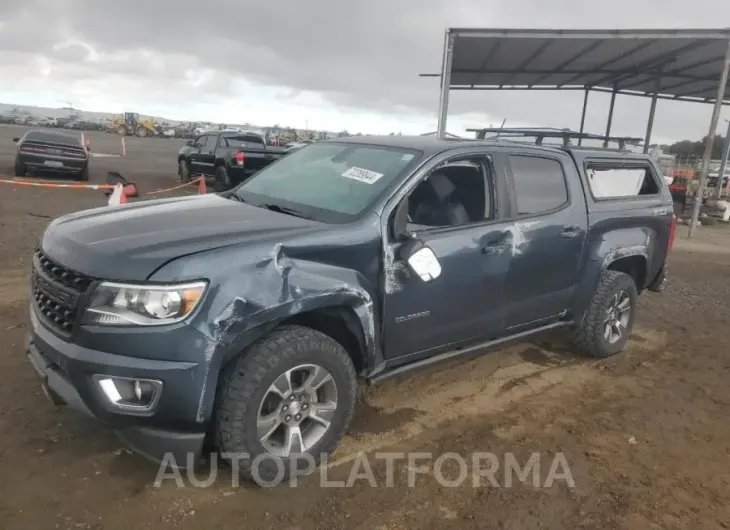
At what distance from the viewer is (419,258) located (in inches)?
131

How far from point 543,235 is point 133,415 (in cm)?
296

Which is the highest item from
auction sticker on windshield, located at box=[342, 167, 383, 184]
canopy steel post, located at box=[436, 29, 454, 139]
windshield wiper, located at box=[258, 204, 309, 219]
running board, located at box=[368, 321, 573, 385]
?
canopy steel post, located at box=[436, 29, 454, 139]

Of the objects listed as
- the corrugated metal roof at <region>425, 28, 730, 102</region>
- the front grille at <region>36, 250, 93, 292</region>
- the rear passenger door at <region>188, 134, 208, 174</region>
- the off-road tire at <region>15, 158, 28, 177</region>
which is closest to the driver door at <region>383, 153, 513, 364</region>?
the front grille at <region>36, 250, 93, 292</region>

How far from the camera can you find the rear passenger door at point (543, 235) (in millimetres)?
4074

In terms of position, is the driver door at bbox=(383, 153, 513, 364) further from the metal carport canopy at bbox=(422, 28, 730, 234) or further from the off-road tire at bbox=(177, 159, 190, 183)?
the off-road tire at bbox=(177, 159, 190, 183)

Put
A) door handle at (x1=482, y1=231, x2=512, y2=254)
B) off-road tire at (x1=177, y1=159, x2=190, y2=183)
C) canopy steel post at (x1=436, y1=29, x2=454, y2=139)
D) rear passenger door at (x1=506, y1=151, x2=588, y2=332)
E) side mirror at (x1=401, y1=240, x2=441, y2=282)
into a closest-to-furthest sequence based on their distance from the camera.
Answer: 1. side mirror at (x1=401, y1=240, x2=441, y2=282)
2. door handle at (x1=482, y1=231, x2=512, y2=254)
3. rear passenger door at (x1=506, y1=151, x2=588, y2=332)
4. canopy steel post at (x1=436, y1=29, x2=454, y2=139)
5. off-road tire at (x1=177, y1=159, x2=190, y2=183)

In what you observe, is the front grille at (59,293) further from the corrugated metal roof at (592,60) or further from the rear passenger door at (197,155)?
the rear passenger door at (197,155)

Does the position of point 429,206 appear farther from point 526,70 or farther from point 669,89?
point 669,89

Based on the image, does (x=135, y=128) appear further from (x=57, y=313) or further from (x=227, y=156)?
(x=57, y=313)

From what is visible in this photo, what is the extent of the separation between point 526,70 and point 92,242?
15070mm

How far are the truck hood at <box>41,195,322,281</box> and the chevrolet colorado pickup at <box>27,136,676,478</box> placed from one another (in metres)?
0.01

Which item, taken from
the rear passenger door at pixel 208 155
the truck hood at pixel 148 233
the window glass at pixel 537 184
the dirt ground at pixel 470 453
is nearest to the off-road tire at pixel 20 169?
the rear passenger door at pixel 208 155

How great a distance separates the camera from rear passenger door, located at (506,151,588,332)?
4074 mm

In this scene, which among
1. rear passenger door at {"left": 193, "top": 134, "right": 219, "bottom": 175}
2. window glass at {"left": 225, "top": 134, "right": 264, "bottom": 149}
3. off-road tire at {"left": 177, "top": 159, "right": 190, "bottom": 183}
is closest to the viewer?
window glass at {"left": 225, "top": 134, "right": 264, "bottom": 149}
